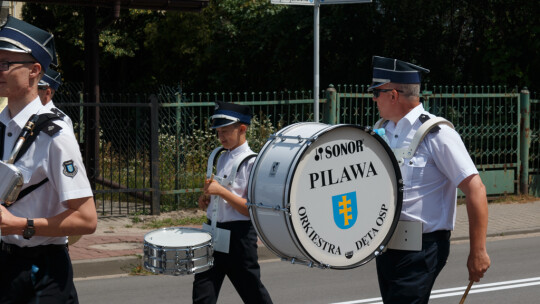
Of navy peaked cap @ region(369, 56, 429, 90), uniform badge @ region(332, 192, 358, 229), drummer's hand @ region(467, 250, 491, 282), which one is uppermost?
navy peaked cap @ region(369, 56, 429, 90)

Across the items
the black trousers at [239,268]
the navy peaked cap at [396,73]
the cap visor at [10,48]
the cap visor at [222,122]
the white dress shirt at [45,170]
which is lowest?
the black trousers at [239,268]

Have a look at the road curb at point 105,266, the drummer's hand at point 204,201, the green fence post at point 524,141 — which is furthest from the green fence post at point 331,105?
the drummer's hand at point 204,201

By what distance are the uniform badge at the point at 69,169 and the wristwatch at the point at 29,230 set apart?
23cm

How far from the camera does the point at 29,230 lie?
3.08 meters

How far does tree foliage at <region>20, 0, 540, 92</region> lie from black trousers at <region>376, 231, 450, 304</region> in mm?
12367

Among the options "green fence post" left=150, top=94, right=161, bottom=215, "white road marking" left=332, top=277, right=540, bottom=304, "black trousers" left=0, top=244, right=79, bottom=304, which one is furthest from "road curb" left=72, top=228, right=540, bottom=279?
"black trousers" left=0, top=244, right=79, bottom=304

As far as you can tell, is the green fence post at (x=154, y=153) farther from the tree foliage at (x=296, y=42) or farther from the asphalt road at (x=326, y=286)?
the tree foliage at (x=296, y=42)

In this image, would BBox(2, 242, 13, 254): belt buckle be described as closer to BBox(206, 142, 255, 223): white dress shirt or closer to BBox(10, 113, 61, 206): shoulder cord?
BBox(10, 113, 61, 206): shoulder cord

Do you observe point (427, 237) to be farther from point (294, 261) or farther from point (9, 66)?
point (9, 66)

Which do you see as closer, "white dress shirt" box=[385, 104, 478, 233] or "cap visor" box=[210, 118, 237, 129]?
"white dress shirt" box=[385, 104, 478, 233]

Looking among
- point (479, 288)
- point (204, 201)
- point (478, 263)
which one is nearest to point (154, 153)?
point (479, 288)

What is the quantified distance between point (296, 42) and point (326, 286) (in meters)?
15.2

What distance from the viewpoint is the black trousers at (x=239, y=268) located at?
17.0 feet

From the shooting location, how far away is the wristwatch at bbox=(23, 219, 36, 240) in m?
3.07
